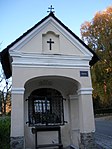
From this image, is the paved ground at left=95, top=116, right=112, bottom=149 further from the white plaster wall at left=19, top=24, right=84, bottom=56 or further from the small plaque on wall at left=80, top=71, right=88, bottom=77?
the white plaster wall at left=19, top=24, right=84, bottom=56

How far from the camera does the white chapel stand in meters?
8.59

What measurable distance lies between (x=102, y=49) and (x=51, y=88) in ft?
41.6

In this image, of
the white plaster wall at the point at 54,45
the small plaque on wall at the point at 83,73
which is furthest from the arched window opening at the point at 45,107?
the white plaster wall at the point at 54,45

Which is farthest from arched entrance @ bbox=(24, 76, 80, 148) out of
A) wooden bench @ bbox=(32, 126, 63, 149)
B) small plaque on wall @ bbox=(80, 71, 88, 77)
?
small plaque on wall @ bbox=(80, 71, 88, 77)

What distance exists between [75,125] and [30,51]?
4.15 meters

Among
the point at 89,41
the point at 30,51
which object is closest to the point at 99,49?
the point at 89,41

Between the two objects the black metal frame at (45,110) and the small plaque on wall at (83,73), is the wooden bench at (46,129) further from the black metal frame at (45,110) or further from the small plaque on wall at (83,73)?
the small plaque on wall at (83,73)

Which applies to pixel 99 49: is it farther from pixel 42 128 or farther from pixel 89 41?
pixel 42 128

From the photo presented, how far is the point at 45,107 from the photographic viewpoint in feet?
32.5

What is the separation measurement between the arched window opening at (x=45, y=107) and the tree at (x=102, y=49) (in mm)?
10878

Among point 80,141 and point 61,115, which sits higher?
point 61,115

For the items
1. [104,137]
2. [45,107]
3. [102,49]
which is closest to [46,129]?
[45,107]

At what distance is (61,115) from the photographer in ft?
33.3

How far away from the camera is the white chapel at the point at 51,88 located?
8.59 m
